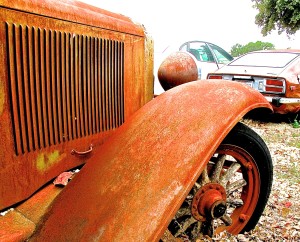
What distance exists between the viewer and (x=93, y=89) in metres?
1.63

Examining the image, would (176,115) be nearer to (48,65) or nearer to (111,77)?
(111,77)

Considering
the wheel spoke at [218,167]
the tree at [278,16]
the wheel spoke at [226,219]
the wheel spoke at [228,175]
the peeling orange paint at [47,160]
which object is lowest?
the wheel spoke at [226,219]

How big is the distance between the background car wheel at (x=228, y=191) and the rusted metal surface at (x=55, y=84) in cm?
61

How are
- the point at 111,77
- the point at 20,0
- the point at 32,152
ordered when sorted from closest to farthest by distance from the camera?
the point at 20,0 < the point at 32,152 < the point at 111,77

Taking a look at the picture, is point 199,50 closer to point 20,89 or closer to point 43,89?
point 43,89

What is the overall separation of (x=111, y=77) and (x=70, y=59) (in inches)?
12.6

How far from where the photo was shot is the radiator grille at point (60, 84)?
1.26m

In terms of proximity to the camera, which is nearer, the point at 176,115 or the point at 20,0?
the point at 20,0

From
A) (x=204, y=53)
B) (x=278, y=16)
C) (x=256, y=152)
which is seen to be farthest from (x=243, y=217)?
(x=278, y=16)

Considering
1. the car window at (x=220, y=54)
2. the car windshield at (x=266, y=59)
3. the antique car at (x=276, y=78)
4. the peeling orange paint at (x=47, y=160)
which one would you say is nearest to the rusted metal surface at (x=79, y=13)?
the peeling orange paint at (x=47, y=160)

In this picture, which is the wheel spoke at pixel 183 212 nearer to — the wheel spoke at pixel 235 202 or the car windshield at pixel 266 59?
the wheel spoke at pixel 235 202

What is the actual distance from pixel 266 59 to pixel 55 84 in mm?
5984

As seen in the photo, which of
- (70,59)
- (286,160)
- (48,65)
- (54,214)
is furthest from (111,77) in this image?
(286,160)

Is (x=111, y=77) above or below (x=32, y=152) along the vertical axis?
above
